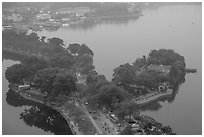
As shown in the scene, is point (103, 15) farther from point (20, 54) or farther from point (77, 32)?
point (20, 54)

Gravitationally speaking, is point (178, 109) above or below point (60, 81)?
below

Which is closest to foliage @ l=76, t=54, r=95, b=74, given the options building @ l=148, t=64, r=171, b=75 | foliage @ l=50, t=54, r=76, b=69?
foliage @ l=50, t=54, r=76, b=69

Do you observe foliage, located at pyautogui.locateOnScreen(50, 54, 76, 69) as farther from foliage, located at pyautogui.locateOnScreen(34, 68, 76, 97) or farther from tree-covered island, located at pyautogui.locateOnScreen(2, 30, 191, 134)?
foliage, located at pyautogui.locateOnScreen(34, 68, 76, 97)

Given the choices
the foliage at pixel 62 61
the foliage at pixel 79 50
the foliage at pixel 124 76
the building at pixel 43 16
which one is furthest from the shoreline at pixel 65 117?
the building at pixel 43 16

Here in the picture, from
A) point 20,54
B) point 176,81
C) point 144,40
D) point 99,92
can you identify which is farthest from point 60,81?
point 144,40

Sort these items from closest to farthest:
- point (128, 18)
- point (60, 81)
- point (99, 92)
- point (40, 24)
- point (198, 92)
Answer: point (99, 92)
point (60, 81)
point (198, 92)
point (40, 24)
point (128, 18)

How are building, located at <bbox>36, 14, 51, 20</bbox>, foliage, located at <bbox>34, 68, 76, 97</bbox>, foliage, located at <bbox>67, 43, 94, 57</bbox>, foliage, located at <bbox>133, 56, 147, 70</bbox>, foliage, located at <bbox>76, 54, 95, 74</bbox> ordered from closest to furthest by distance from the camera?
foliage, located at <bbox>34, 68, 76, 97</bbox>
foliage, located at <bbox>76, 54, 95, 74</bbox>
foliage, located at <bbox>133, 56, 147, 70</bbox>
foliage, located at <bbox>67, 43, 94, 57</bbox>
building, located at <bbox>36, 14, 51, 20</bbox>

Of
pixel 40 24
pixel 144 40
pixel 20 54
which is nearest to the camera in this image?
pixel 20 54
